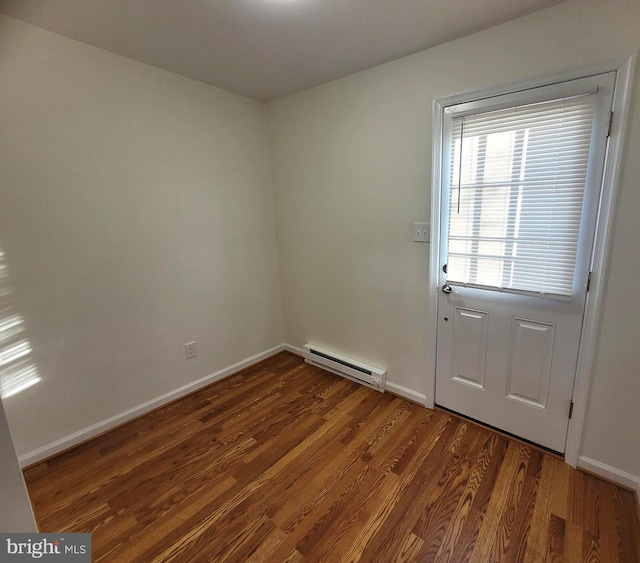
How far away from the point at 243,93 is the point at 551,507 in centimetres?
329

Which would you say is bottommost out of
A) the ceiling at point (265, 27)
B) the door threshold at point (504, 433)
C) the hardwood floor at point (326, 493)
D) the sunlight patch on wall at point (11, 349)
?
the hardwood floor at point (326, 493)

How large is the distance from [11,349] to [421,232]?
248cm

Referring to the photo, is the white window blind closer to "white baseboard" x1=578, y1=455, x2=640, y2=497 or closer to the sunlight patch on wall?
"white baseboard" x1=578, y1=455, x2=640, y2=497

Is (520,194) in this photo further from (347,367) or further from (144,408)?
(144,408)

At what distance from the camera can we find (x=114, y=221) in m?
2.02

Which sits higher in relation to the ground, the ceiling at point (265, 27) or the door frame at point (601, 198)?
the ceiling at point (265, 27)

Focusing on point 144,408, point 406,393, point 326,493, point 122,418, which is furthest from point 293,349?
point 326,493

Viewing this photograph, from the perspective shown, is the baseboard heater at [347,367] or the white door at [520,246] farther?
the baseboard heater at [347,367]

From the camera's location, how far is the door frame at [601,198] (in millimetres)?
1406

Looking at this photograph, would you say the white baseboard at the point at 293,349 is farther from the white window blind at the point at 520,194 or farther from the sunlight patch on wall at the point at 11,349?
the sunlight patch on wall at the point at 11,349

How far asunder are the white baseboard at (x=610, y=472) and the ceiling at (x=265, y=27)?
2.30 metres

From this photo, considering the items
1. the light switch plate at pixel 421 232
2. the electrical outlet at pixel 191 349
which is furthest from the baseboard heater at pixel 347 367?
the light switch plate at pixel 421 232

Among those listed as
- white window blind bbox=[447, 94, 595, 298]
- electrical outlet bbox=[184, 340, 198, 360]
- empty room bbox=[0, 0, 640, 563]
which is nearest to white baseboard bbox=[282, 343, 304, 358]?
empty room bbox=[0, 0, 640, 563]

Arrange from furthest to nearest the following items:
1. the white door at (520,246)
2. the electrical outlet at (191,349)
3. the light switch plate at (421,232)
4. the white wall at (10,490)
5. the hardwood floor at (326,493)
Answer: the electrical outlet at (191,349) → the light switch plate at (421,232) → the white door at (520,246) → the hardwood floor at (326,493) → the white wall at (10,490)
